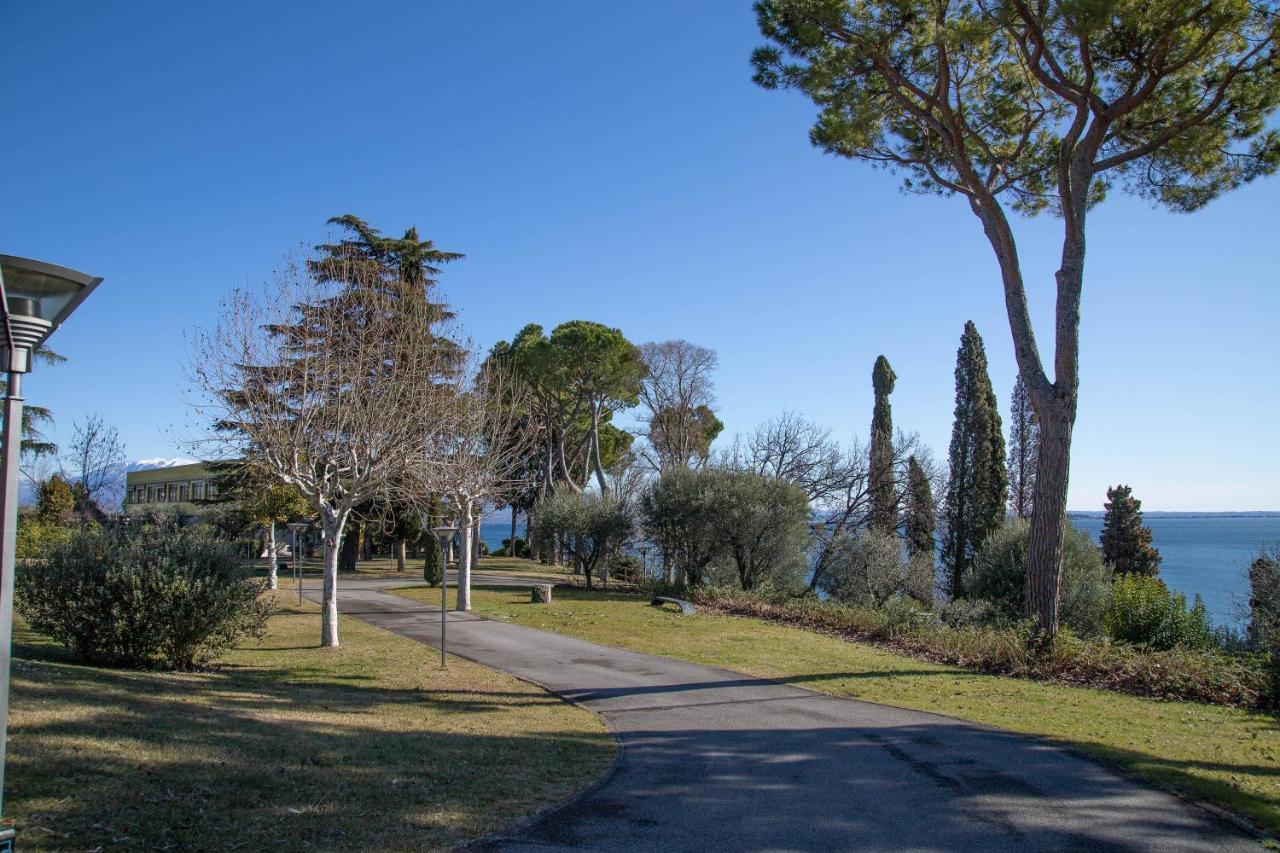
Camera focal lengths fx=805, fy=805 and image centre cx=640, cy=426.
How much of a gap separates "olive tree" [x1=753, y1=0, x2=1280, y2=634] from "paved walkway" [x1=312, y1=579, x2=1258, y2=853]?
21.7 ft

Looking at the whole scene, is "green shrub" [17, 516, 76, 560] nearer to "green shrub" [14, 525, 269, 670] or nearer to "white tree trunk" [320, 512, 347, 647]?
"white tree trunk" [320, 512, 347, 647]

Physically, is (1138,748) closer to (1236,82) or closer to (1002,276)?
(1002,276)

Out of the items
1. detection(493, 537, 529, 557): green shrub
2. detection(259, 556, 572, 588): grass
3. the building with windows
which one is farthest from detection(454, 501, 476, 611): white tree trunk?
the building with windows

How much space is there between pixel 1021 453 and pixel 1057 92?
3369 centimetres

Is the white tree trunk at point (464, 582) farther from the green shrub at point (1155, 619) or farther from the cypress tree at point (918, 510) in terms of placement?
the cypress tree at point (918, 510)

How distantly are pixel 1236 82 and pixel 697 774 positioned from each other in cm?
1459

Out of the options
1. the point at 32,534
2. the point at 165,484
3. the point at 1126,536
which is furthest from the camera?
the point at 165,484

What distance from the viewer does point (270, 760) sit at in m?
6.26

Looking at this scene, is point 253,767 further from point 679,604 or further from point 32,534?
point 32,534

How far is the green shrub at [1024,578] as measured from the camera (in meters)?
17.2

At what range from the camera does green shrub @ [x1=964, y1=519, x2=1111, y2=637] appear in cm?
1723

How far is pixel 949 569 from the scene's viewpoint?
115ft

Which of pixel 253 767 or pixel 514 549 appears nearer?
pixel 253 767

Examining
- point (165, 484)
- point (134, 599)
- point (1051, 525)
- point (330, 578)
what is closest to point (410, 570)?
point (330, 578)
